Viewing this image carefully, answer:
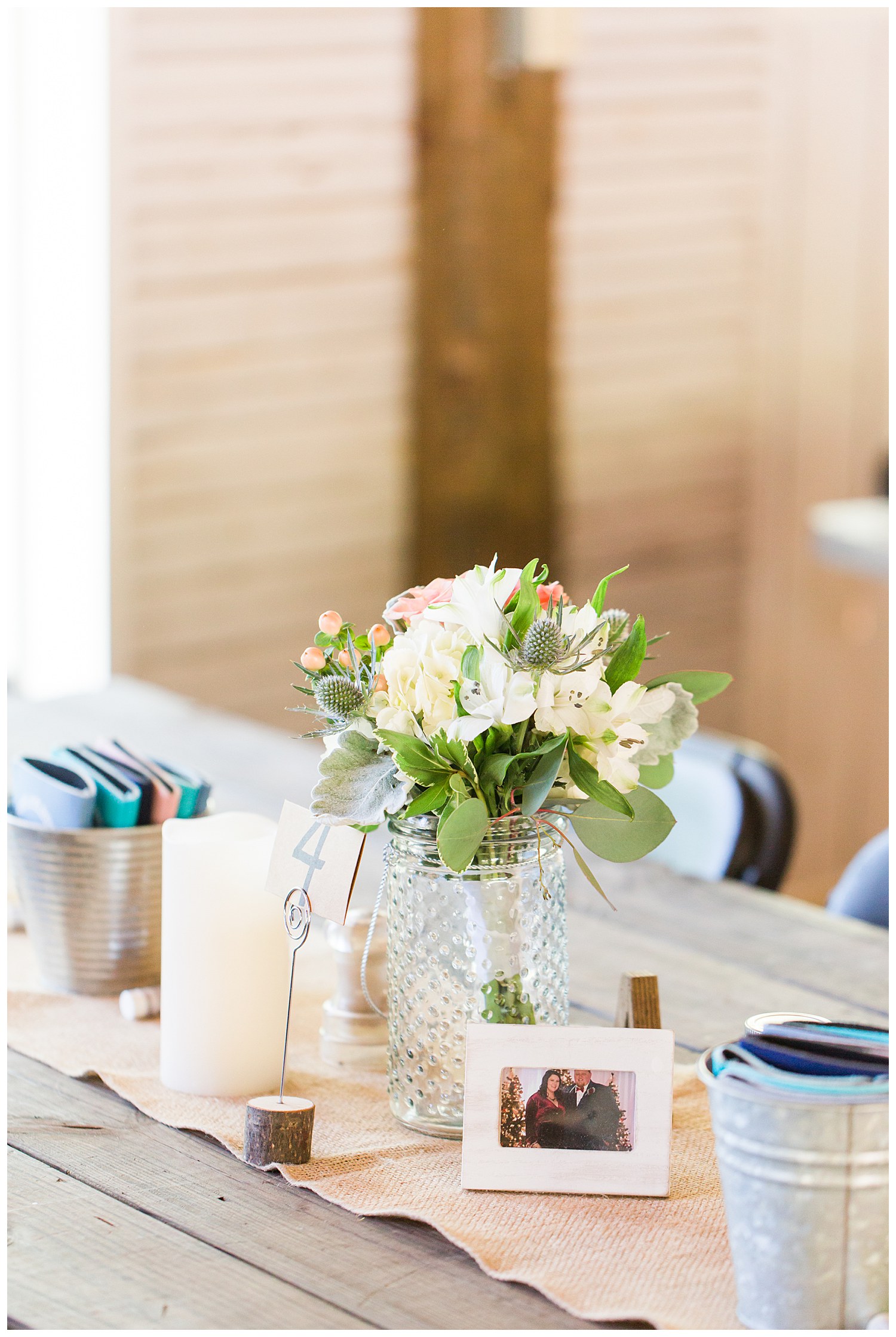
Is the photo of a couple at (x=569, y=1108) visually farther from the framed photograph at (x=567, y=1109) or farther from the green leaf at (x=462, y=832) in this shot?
the green leaf at (x=462, y=832)

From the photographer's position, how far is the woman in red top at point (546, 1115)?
2.63ft

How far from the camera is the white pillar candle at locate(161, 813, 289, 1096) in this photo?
912mm

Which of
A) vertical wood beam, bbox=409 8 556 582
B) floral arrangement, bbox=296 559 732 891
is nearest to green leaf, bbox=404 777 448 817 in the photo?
floral arrangement, bbox=296 559 732 891

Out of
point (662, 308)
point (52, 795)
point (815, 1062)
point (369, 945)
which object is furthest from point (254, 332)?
point (815, 1062)

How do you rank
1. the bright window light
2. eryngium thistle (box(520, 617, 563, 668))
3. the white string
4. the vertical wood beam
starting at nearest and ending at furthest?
eryngium thistle (box(520, 617, 563, 668)) < the white string < the bright window light < the vertical wood beam

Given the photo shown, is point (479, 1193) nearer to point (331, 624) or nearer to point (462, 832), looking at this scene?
point (462, 832)

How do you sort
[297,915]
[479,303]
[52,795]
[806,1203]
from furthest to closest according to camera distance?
[479,303]
[52,795]
[297,915]
[806,1203]

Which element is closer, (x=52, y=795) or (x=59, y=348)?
Answer: (x=52, y=795)

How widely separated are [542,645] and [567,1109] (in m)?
0.25

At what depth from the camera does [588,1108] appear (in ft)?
2.63

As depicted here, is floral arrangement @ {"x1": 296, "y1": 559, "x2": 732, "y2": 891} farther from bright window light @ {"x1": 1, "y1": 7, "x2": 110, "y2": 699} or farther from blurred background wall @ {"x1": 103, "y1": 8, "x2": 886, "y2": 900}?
blurred background wall @ {"x1": 103, "y1": 8, "x2": 886, "y2": 900}

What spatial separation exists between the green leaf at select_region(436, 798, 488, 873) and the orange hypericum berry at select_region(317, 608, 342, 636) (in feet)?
0.43

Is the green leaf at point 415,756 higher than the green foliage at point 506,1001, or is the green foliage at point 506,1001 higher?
the green leaf at point 415,756

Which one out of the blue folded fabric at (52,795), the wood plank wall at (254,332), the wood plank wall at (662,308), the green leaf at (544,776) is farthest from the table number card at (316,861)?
the wood plank wall at (662,308)
